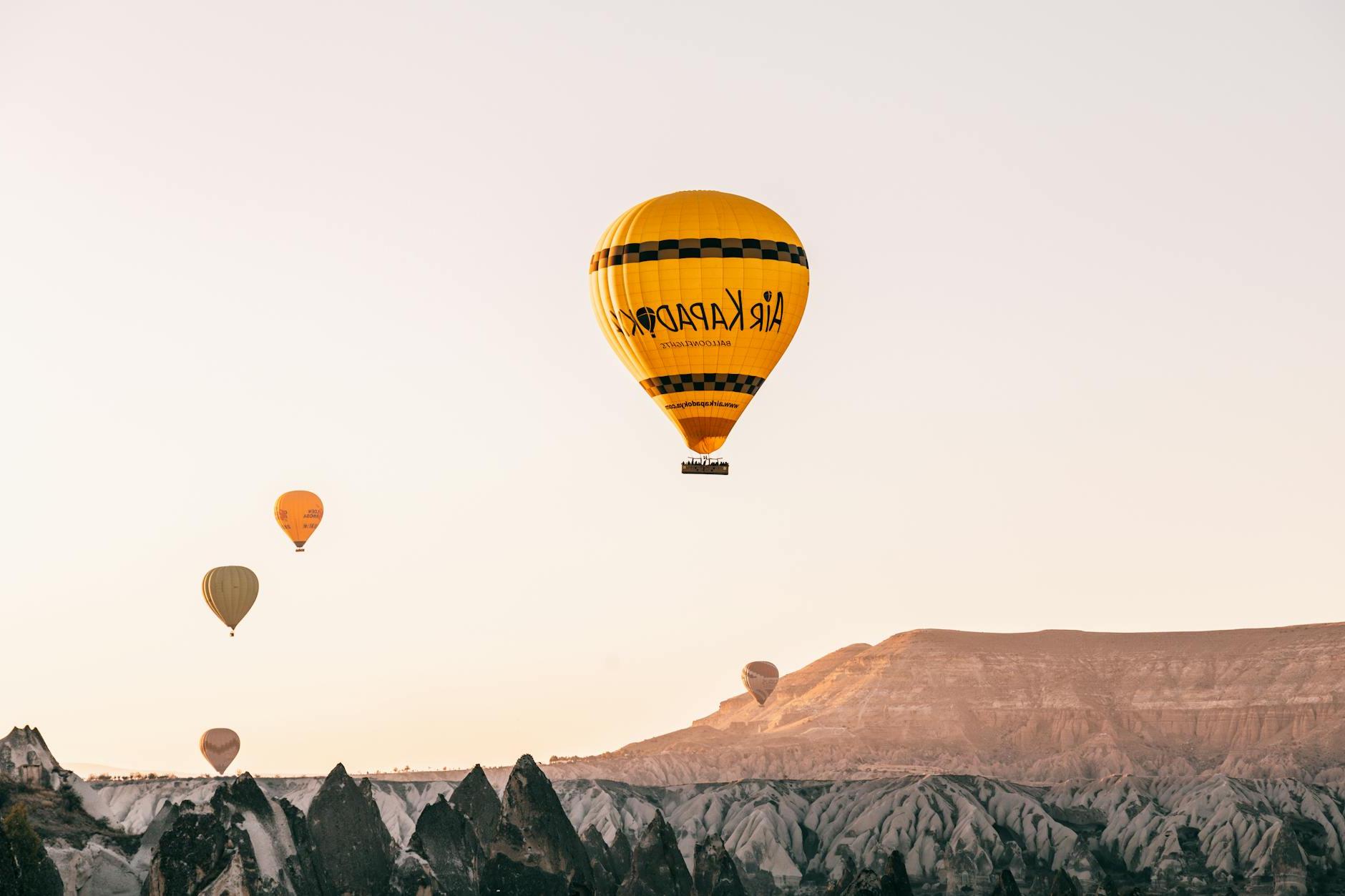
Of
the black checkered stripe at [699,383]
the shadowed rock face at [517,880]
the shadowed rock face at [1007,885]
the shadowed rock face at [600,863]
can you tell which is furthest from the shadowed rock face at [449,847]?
the black checkered stripe at [699,383]

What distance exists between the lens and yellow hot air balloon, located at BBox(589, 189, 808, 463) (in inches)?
3127

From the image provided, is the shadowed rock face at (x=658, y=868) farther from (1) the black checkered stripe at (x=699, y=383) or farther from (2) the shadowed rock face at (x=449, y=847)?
(1) the black checkered stripe at (x=699, y=383)

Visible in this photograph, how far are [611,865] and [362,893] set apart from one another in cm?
4369

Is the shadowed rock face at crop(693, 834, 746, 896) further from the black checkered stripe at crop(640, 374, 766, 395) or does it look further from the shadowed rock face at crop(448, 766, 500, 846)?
the black checkered stripe at crop(640, 374, 766, 395)

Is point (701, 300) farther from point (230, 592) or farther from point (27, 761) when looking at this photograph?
point (230, 592)

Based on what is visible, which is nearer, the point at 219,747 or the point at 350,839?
the point at 350,839

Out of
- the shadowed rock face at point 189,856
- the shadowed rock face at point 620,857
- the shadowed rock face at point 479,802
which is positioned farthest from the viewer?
the shadowed rock face at point 620,857

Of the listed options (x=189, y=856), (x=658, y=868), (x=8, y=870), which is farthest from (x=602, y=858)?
(x=8, y=870)

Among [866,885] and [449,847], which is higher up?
[449,847]

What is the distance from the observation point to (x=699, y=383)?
262 ft

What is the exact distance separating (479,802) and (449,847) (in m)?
27.7

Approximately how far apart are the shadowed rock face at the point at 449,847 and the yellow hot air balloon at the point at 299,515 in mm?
21229

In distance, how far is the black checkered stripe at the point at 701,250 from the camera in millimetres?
79375

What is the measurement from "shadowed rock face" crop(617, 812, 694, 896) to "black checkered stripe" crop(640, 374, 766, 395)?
5291 centimetres
